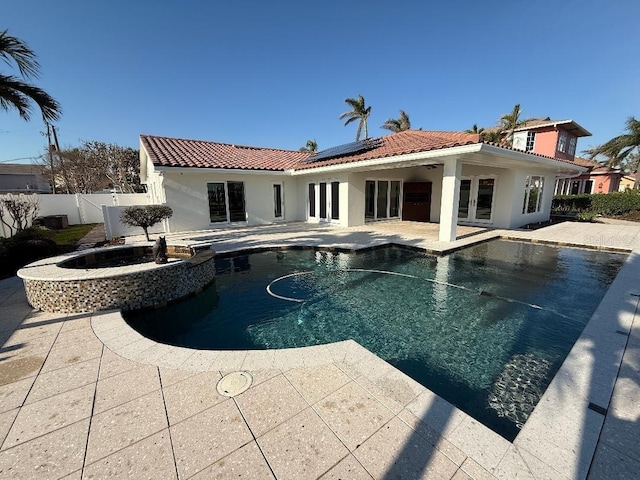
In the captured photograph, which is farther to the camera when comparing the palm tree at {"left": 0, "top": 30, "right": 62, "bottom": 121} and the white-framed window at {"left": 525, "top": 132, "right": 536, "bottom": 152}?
the white-framed window at {"left": 525, "top": 132, "right": 536, "bottom": 152}

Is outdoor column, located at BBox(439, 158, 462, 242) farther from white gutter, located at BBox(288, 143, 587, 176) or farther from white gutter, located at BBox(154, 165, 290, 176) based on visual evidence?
white gutter, located at BBox(154, 165, 290, 176)

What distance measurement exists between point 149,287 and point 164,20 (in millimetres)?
10544

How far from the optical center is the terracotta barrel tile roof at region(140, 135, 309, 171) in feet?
40.3

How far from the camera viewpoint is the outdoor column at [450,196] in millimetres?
9219

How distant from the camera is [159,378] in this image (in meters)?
2.91

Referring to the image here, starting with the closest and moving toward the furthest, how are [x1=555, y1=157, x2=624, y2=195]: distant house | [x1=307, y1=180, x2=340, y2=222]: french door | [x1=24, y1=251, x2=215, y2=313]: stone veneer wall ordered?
1. [x1=24, y1=251, x2=215, y2=313]: stone veneer wall
2. [x1=307, y1=180, x2=340, y2=222]: french door
3. [x1=555, y1=157, x2=624, y2=195]: distant house

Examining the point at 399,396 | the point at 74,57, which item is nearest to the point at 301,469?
the point at 399,396

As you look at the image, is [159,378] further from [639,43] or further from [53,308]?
[639,43]

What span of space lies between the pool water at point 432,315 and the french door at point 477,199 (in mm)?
5768

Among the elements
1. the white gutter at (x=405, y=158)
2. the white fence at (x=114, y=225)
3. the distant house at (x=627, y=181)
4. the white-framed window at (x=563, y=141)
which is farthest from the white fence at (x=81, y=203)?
the distant house at (x=627, y=181)

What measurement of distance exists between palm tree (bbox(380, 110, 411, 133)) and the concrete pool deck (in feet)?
99.1

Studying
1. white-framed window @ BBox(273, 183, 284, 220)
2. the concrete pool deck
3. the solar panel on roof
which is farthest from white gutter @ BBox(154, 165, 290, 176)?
the concrete pool deck

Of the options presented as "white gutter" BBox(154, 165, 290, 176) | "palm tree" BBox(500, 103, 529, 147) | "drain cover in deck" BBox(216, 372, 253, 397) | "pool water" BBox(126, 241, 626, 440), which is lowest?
"pool water" BBox(126, 241, 626, 440)

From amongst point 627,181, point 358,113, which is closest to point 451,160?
point 358,113
